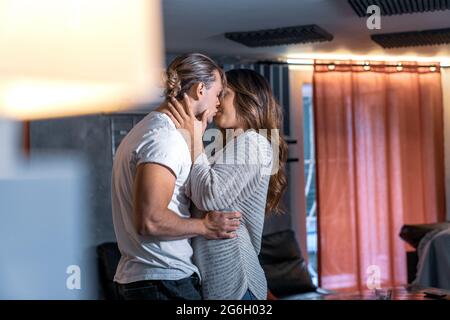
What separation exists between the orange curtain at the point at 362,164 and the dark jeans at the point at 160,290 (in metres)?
1.82

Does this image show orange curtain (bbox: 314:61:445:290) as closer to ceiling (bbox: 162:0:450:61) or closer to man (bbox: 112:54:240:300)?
ceiling (bbox: 162:0:450:61)

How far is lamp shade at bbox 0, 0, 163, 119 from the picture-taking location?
1.87m

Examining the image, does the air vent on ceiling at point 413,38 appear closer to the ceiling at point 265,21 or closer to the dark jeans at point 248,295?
the ceiling at point 265,21

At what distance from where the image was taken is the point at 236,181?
86cm

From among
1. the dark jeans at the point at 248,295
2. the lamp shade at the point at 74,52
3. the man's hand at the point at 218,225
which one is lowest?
the dark jeans at the point at 248,295

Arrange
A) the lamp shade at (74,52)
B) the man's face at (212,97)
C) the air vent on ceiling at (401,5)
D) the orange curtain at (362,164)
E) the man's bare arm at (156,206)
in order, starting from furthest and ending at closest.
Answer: the orange curtain at (362,164) → the lamp shade at (74,52) → the air vent on ceiling at (401,5) → the man's face at (212,97) → the man's bare arm at (156,206)

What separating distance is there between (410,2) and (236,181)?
3.38ft

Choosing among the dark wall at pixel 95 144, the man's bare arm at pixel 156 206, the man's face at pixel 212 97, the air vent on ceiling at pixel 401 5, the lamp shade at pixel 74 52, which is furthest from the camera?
the dark wall at pixel 95 144

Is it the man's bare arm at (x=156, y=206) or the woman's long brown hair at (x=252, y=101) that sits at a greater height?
the woman's long brown hair at (x=252, y=101)

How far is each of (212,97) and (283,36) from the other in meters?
1.20

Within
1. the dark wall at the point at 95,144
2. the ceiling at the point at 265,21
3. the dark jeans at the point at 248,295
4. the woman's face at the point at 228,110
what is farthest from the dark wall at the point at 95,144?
the dark jeans at the point at 248,295

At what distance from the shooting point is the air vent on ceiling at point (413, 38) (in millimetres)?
1973

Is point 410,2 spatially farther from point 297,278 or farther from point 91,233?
point 91,233
